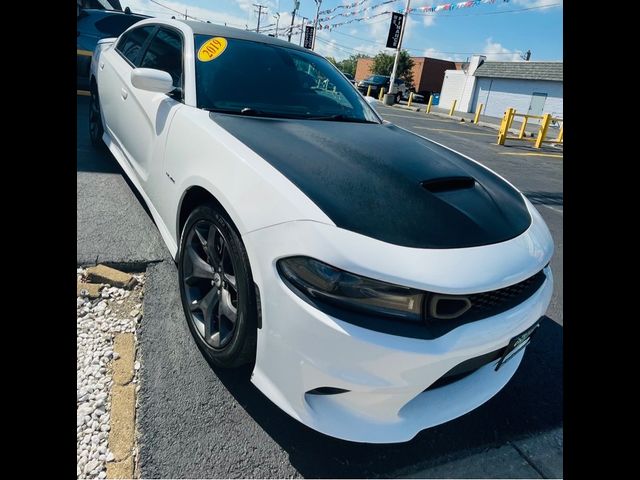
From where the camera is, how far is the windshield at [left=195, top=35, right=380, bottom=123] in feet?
7.83

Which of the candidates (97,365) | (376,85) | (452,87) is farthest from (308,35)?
(97,365)

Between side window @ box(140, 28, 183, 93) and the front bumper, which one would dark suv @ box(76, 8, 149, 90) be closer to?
side window @ box(140, 28, 183, 93)

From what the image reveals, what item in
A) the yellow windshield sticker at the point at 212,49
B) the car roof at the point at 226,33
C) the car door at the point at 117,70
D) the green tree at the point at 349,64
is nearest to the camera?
the yellow windshield sticker at the point at 212,49

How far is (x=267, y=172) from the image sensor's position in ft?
5.23

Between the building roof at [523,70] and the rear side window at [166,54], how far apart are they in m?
28.5

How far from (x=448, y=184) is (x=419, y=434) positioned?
1.15 metres

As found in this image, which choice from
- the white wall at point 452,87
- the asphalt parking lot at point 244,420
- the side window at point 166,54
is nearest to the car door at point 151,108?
the side window at point 166,54

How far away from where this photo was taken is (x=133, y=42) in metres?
3.51

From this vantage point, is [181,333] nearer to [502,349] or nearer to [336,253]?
[336,253]

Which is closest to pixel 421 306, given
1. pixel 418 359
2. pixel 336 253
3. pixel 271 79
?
pixel 418 359

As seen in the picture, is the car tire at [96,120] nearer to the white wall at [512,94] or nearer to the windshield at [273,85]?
the windshield at [273,85]

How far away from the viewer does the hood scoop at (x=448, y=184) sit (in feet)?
6.00

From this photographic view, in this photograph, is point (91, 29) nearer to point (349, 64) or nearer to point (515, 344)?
point (515, 344)
